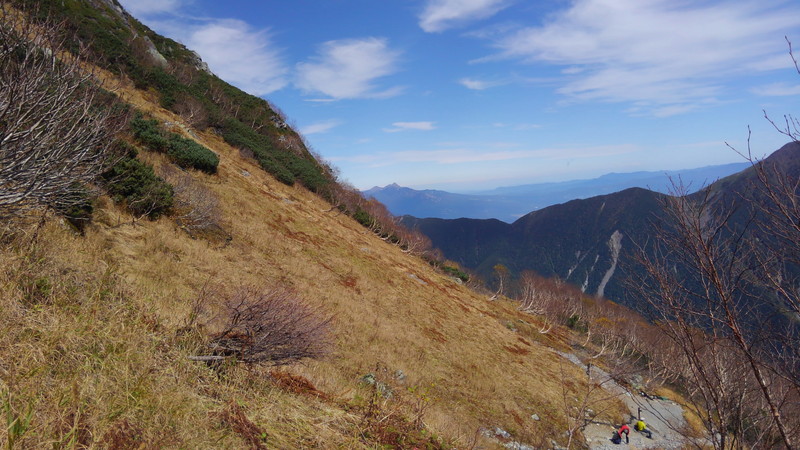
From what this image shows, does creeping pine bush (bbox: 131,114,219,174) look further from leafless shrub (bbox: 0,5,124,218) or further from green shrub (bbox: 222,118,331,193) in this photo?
leafless shrub (bbox: 0,5,124,218)

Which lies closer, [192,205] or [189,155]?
[192,205]

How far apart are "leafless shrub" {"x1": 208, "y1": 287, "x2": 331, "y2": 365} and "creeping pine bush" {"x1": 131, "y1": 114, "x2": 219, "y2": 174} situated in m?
15.3

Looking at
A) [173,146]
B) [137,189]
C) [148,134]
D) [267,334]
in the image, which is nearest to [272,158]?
[173,146]

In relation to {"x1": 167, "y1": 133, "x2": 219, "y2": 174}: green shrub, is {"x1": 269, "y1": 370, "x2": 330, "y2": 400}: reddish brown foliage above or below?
below

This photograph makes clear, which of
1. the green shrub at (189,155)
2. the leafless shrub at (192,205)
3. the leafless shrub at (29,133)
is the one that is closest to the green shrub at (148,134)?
the green shrub at (189,155)

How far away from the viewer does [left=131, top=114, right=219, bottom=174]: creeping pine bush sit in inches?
651

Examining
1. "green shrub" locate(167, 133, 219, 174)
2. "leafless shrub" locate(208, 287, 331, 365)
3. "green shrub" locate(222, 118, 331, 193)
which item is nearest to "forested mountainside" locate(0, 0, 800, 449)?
"leafless shrub" locate(208, 287, 331, 365)

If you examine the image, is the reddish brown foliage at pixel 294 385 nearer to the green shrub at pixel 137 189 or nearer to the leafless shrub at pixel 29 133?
the leafless shrub at pixel 29 133

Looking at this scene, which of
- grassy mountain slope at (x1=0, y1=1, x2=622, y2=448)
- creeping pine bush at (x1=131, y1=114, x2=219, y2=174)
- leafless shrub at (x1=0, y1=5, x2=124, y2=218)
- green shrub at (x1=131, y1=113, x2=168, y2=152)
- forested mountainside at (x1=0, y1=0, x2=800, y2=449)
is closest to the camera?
grassy mountain slope at (x1=0, y1=1, x2=622, y2=448)

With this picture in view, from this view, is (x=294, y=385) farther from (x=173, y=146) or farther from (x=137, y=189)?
(x=173, y=146)

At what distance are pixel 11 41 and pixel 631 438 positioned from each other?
20.4m

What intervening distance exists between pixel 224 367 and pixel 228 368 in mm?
72

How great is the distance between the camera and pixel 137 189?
10.8 m

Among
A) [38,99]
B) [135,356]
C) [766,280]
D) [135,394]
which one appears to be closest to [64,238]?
[38,99]
